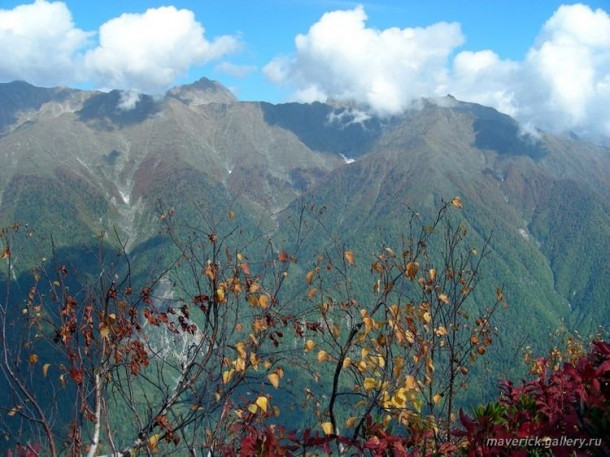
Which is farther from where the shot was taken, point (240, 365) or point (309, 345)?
point (240, 365)

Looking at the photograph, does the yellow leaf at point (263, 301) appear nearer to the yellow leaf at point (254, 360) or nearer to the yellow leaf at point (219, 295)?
the yellow leaf at point (219, 295)

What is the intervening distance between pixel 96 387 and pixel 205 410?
1465 millimetres

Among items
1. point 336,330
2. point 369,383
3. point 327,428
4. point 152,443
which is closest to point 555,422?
point 369,383

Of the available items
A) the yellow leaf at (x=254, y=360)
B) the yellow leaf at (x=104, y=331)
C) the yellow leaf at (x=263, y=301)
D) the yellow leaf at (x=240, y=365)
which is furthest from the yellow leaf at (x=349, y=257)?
the yellow leaf at (x=104, y=331)

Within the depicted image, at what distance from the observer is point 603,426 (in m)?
4.33

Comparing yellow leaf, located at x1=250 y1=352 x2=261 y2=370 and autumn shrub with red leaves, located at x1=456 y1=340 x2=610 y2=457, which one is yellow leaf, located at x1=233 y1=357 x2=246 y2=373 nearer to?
yellow leaf, located at x1=250 y1=352 x2=261 y2=370

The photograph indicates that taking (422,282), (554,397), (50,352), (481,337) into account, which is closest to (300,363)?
(422,282)

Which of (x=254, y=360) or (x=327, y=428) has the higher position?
(x=254, y=360)

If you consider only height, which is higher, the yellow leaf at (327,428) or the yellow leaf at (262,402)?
the yellow leaf at (262,402)

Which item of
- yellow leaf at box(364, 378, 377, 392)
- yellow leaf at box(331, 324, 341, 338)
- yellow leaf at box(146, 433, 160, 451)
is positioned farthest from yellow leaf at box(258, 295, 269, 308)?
yellow leaf at box(146, 433, 160, 451)

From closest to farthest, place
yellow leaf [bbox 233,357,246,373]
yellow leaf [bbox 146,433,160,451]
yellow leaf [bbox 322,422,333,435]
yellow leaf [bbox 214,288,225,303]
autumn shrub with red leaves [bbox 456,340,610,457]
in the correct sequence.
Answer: autumn shrub with red leaves [bbox 456,340,610,457] → yellow leaf [bbox 322,422,333,435] → yellow leaf [bbox 233,357,246,373] → yellow leaf [bbox 214,288,225,303] → yellow leaf [bbox 146,433,160,451]

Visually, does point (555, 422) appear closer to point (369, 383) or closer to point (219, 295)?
point (369, 383)

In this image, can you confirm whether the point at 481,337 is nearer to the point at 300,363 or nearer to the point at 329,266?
the point at 329,266

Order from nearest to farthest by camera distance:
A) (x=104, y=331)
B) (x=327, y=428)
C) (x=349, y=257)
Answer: (x=327, y=428)
(x=104, y=331)
(x=349, y=257)
